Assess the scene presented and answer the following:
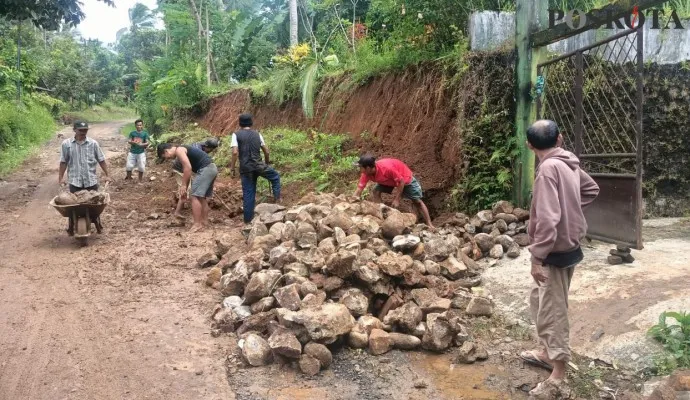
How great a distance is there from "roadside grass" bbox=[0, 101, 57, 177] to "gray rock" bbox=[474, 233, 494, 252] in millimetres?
15436

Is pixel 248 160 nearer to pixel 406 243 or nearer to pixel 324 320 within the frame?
pixel 406 243

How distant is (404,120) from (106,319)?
626 cm

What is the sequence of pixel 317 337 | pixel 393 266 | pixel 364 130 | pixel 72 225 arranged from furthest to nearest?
pixel 364 130
pixel 72 225
pixel 393 266
pixel 317 337

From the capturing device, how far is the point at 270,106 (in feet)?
56.5

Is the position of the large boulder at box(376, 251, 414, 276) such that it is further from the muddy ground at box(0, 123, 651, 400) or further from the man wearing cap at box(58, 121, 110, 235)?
the man wearing cap at box(58, 121, 110, 235)

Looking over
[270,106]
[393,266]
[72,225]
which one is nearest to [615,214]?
[393,266]

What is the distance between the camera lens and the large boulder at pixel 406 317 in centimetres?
484

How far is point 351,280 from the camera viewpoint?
5.38 meters

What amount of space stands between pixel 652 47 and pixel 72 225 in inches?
336

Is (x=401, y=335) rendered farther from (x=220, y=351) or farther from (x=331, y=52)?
(x=331, y=52)

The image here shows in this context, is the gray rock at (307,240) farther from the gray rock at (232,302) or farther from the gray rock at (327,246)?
the gray rock at (232,302)

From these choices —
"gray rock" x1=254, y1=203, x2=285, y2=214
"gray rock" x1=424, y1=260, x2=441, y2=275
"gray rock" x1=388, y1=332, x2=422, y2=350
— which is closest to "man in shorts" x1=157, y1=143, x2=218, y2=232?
"gray rock" x1=254, y1=203, x2=285, y2=214

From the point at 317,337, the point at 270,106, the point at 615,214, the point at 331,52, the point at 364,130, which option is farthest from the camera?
the point at 270,106

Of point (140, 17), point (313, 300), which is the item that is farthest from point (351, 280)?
point (140, 17)
